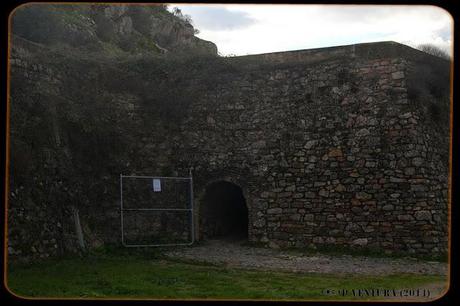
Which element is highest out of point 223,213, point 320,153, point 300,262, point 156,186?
point 320,153

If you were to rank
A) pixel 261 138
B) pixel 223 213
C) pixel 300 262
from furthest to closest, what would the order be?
1. pixel 223 213
2. pixel 261 138
3. pixel 300 262

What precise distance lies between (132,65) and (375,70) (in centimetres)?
758

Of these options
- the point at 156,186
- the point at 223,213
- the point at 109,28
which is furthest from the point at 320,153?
the point at 109,28

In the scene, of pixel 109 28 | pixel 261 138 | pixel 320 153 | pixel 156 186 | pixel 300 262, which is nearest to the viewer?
pixel 300 262

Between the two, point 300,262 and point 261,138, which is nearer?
point 300,262

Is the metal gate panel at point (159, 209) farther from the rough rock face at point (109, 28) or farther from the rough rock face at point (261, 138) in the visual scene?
the rough rock face at point (109, 28)

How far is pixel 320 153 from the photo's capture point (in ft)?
52.2

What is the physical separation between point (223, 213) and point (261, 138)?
10.4 ft

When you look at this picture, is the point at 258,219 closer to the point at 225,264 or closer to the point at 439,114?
the point at 225,264

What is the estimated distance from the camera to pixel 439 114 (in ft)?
52.3

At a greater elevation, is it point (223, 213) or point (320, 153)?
point (320, 153)

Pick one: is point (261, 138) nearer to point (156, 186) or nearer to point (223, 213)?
point (223, 213)

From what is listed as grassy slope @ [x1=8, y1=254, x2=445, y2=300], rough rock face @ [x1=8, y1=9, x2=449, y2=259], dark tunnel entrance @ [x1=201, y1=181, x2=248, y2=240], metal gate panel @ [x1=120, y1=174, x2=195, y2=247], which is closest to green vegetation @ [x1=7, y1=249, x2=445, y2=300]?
grassy slope @ [x1=8, y1=254, x2=445, y2=300]

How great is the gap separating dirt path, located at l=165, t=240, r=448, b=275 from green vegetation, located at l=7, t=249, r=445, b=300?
0.63 metres
